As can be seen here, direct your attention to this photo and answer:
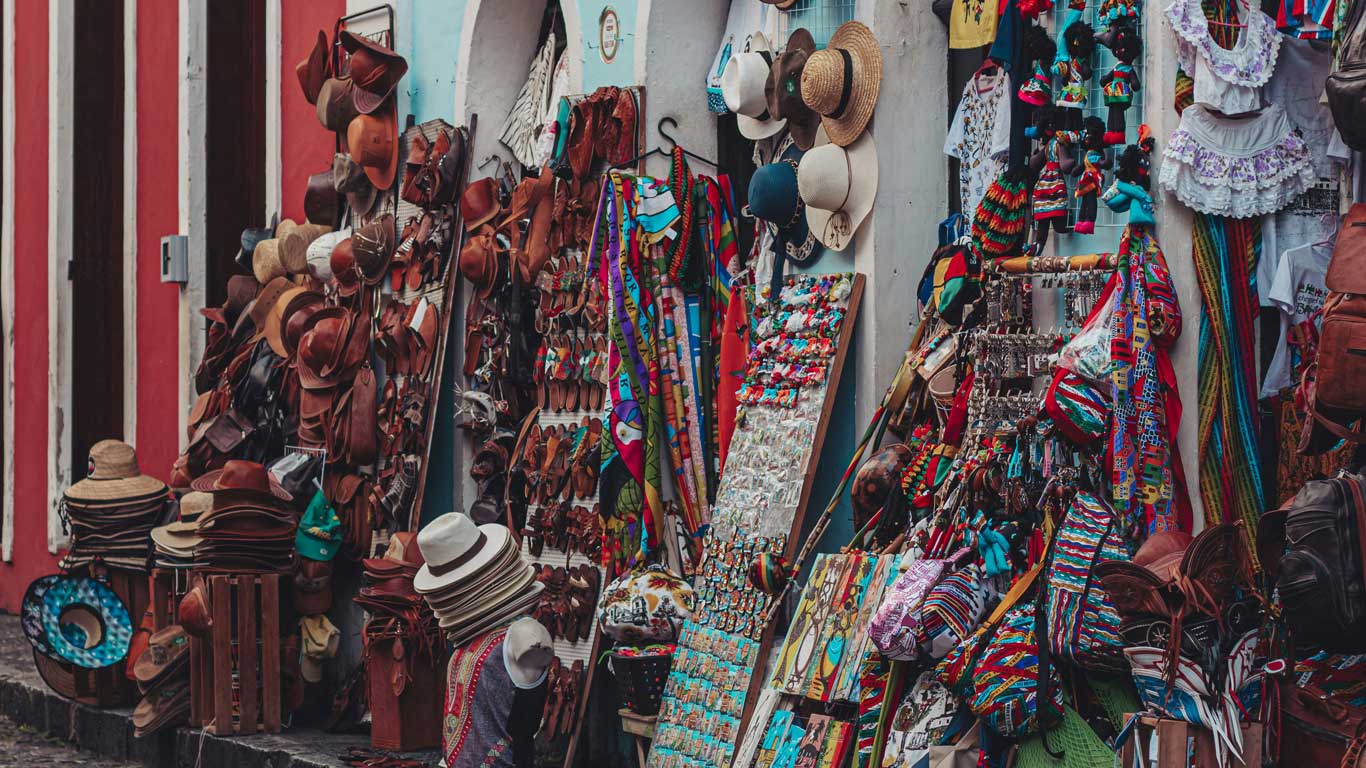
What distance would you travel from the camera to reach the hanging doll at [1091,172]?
6262mm

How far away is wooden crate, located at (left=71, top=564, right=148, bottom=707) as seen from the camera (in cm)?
1130

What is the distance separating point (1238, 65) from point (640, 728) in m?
3.58

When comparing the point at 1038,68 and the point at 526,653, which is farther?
the point at 526,653

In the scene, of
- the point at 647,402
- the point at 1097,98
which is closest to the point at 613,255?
the point at 647,402

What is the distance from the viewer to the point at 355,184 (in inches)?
437

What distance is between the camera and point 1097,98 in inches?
252

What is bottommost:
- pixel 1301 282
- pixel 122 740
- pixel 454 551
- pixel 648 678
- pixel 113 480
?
pixel 122 740

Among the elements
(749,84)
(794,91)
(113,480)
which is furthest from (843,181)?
(113,480)

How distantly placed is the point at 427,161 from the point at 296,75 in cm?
211

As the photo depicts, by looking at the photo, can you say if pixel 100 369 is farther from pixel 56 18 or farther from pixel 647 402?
pixel 647 402

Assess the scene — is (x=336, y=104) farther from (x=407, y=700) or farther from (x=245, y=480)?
(x=407, y=700)

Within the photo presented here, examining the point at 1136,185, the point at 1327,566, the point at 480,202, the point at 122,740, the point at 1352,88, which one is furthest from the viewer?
the point at 122,740

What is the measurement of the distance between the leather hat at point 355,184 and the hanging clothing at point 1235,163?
595 centimetres

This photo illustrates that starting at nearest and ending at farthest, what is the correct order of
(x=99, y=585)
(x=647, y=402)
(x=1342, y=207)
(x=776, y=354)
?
(x=1342, y=207) → (x=776, y=354) → (x=647, y=402) → (x=99, y=585)
